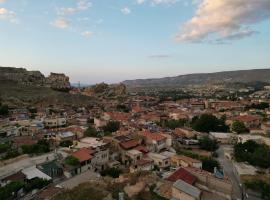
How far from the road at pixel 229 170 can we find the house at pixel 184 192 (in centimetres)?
494

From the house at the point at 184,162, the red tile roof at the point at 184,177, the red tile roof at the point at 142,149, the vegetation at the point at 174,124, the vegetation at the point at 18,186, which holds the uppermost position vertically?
the red tile roof at the point at 184,177

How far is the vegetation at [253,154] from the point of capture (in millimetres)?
27656

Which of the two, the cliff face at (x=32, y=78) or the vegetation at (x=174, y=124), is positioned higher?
the cliff face at (x=32, y=78)

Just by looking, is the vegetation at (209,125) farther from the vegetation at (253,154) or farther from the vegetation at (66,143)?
the vegetation at (66,143)

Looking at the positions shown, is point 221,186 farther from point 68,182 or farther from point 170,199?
point 68,182

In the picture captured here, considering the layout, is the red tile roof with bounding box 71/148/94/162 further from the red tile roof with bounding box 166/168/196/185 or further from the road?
the road

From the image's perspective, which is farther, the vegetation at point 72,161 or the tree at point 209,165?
the tree at point 209,165

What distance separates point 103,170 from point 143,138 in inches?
364

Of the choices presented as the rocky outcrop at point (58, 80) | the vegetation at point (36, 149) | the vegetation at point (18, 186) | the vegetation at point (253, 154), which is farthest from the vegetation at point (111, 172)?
the rocky outcrop at point (58, 80)

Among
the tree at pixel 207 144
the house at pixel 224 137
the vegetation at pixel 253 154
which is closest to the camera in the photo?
the vegetation at pixel 253 154

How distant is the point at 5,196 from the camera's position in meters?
17.2

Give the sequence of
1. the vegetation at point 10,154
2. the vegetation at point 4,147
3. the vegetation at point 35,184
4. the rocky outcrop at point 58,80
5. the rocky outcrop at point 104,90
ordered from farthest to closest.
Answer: the rocky outcrop at point 104,90
the rocky outcrop at point 58,80
the vegetation at point 4,147
the vegetation at point 10,154
the vegetation at point 35,184

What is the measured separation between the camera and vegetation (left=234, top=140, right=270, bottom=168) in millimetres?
27656

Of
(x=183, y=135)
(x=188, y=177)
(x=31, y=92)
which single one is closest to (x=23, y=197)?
(x=188, y=177)
